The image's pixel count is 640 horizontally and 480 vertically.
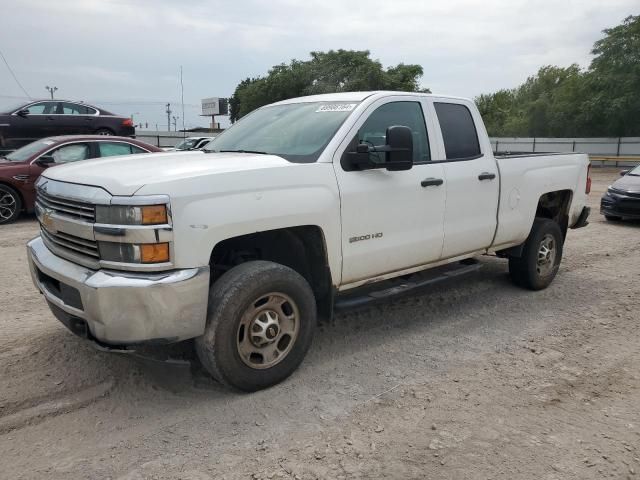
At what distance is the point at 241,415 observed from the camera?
3266mm

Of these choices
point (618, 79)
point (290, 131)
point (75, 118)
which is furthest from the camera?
point (618, 79)

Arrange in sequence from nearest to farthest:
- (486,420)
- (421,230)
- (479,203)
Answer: (486,420) < (421,230) < (479,203)

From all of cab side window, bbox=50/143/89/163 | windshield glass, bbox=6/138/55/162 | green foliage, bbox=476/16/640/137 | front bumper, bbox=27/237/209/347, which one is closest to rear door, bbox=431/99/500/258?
front bumper, bbox=27/237/209/347

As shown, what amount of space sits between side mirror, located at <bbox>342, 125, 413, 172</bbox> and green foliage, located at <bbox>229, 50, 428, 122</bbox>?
3830cm

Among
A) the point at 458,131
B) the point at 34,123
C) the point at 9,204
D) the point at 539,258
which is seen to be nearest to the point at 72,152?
the point at 9,204

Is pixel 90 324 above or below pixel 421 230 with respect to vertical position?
below

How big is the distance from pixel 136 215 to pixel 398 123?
93.4 inches

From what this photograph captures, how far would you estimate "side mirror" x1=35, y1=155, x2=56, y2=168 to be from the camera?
9.63 metres

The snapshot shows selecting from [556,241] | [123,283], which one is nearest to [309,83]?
[556,241]

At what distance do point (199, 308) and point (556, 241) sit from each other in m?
4.40

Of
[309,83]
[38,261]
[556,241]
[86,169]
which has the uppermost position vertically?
[309,83]

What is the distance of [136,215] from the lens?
2922mm

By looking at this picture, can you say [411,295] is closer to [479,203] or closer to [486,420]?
[479,203]

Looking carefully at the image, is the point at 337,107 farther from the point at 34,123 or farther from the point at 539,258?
the point at 34,123
